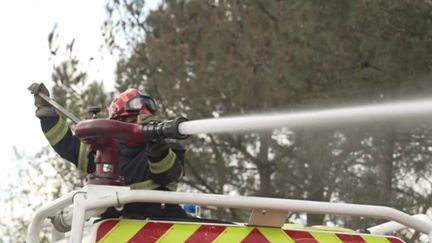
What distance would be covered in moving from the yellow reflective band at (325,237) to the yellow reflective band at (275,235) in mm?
145

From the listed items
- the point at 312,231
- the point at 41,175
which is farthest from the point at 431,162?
the point at 41,175

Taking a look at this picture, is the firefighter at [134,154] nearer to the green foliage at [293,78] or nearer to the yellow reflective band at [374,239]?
the yellow reflective band at [374,239]

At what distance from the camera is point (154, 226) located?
3781 mm

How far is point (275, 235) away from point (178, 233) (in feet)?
1.40

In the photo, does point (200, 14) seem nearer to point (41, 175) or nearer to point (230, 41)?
point (230, 41)

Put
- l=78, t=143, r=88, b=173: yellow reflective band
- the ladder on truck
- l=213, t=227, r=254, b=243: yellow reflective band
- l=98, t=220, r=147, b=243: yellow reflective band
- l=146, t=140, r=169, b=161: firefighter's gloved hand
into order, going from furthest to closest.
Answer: l=78, t=143, r=88, b=173: yellow reflective band, l=146, t=140, r=169, b=161: firefighter's gloved hand, l=213, t=227, r=254, b=243: yellow reflective band, l=98, t=220, r=147, b=243: yellow reflective band, the ladder on truck

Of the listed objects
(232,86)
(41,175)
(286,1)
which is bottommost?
(41,175)

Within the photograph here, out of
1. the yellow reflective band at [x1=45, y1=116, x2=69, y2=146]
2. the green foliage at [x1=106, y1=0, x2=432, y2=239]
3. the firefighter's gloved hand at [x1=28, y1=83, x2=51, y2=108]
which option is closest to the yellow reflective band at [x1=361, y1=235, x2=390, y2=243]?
the yellow reflective band at [x1=45, y1=116, x2=69, y2=146]

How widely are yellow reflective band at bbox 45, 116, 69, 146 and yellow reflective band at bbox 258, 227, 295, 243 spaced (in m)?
1.77

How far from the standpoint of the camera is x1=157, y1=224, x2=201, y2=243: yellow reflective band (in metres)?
3.78

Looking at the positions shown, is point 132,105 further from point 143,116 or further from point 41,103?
point 41,103

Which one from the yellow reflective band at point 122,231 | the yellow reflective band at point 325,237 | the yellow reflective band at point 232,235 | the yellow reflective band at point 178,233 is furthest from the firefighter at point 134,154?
the yellow reflective band at point 325,237

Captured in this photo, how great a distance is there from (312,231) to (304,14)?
1017 centimetres

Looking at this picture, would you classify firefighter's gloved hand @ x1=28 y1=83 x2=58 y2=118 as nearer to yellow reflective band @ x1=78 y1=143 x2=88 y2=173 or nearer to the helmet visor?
yellow reflective band @ x1=78 y1=143 x2=88 y2=173
